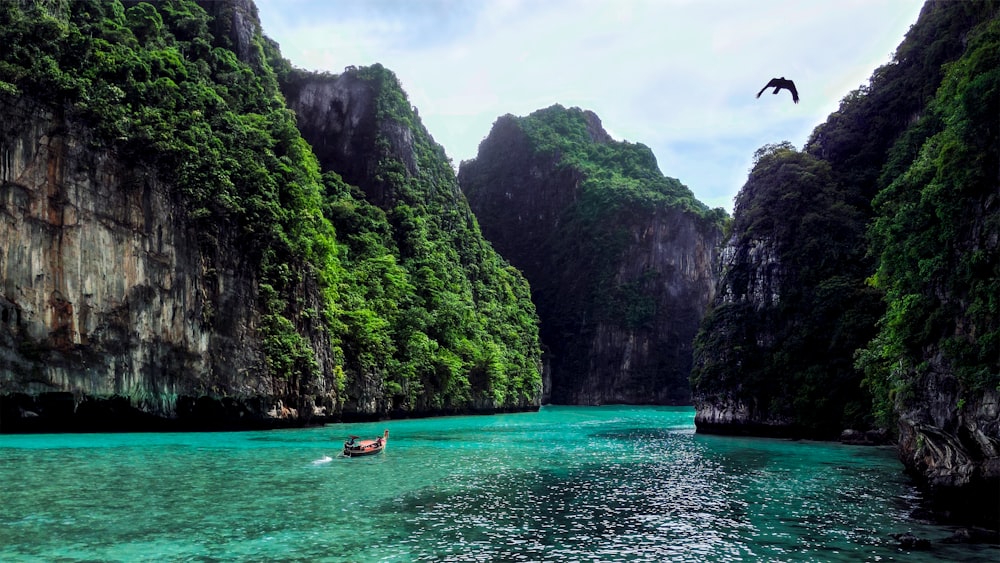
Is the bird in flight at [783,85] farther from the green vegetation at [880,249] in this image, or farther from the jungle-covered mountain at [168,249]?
the jungle-covered mountain at [168,249]

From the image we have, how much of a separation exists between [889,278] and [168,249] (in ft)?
123

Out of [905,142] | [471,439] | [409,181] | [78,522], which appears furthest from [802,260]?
[409,181]

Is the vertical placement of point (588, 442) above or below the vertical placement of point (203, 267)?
below

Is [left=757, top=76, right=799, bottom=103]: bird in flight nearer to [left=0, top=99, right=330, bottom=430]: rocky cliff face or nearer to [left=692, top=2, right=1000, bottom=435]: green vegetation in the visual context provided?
→ [left=692, top=2, right=1000, bottom=435]: green vegetation

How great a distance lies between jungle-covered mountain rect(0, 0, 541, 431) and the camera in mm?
36312

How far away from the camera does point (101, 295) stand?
37.3 metres

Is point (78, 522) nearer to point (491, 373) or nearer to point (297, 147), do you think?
point (297, 147)

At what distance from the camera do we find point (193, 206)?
1625 inches

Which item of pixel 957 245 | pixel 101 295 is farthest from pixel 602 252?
pixel 957 245

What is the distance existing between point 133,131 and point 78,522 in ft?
102

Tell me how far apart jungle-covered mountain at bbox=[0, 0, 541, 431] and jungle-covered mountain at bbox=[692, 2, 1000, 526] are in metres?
27.5

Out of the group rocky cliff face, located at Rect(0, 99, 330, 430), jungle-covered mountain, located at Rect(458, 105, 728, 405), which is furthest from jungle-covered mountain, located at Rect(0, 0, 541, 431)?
jungle-covered mountain, located at Rect(458, 105, 728, 405)

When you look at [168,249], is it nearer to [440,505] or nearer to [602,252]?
[440,505]

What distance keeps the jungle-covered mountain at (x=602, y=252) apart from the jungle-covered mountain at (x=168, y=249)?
65.2 m
